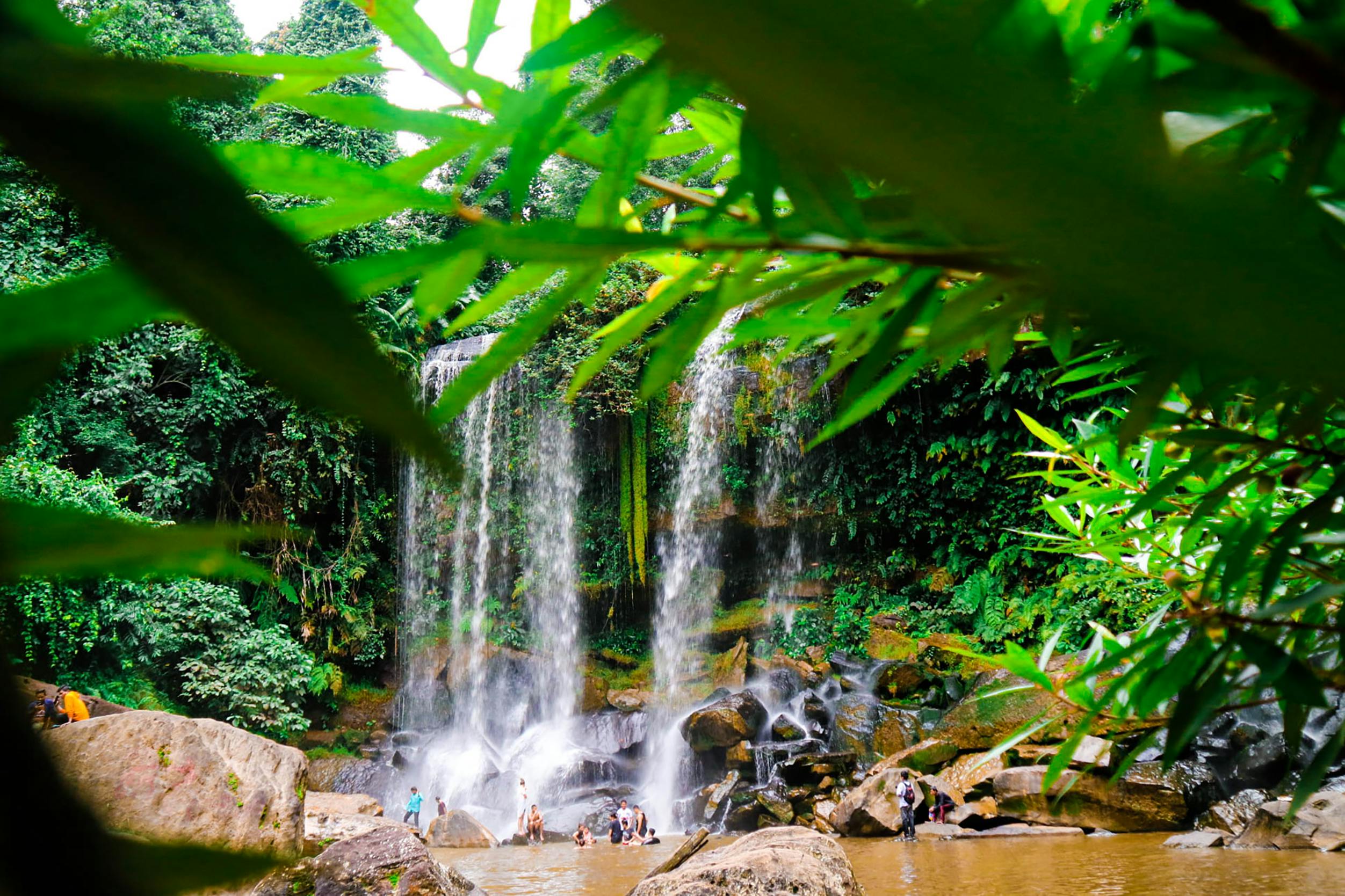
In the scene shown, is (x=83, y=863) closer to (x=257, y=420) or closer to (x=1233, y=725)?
(x=1233, y=725)

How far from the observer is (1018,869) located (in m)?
6.97

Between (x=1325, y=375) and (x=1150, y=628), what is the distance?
1071 mm

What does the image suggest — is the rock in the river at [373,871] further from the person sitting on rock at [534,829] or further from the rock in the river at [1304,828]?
the rock in the river at [1304,828]

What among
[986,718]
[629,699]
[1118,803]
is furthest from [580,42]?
[629,699]

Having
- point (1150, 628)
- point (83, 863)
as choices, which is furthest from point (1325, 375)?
point (1150, 628)

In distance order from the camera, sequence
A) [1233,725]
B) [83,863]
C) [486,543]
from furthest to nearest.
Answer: [486,543], [1233,725], [83,863]

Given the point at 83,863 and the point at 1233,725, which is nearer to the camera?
the point at 83,863

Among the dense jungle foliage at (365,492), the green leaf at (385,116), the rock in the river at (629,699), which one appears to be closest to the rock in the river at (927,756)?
the dense jungle foliage at (365,492)

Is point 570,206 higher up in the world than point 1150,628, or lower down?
higher up

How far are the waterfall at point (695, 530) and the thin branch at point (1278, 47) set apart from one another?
14304mm

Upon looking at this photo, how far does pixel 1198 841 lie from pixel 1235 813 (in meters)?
0.74

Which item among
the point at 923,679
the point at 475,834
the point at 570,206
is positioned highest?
the point at 570,206

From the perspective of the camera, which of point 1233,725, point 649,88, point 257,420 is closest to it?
point 649,88

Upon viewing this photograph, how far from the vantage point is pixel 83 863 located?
139 mm
